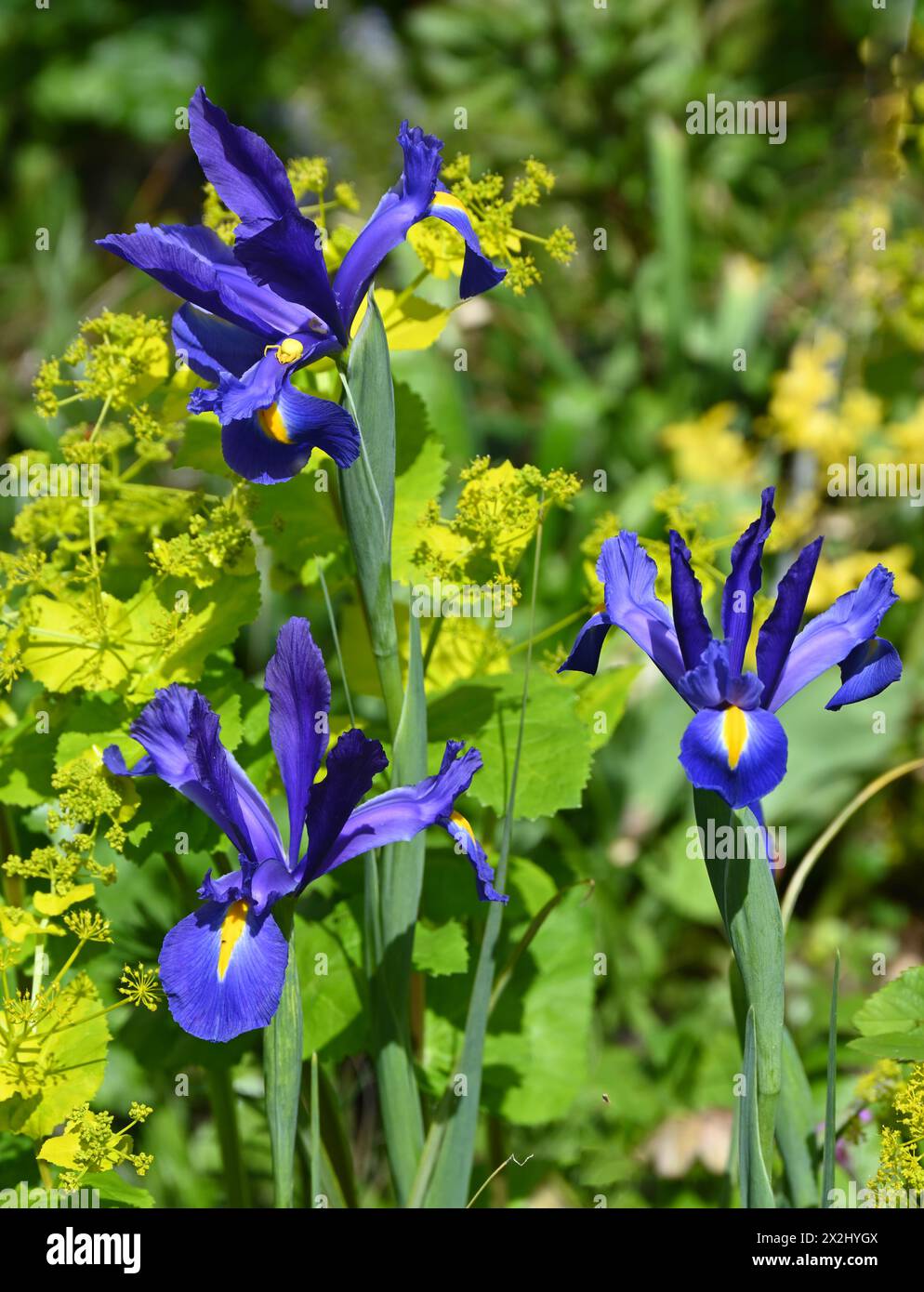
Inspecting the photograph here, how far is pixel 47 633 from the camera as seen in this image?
3.73 feet

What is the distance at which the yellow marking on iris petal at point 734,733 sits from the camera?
88 cm

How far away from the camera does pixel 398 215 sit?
1002 millimetres

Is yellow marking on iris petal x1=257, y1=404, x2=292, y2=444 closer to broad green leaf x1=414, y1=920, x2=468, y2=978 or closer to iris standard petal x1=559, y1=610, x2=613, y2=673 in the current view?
iris standard petal x1=559, y1=610, x2=613, y2=673

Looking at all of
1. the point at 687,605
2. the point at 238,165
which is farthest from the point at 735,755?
the point at 238,165

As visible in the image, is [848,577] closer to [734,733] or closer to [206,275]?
[734,733]

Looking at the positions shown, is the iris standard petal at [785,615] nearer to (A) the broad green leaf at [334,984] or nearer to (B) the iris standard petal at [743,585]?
(B) the iris standard petal at [743,585]

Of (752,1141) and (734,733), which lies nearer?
(734,733)

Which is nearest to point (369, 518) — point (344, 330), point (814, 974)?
point (344, 330)

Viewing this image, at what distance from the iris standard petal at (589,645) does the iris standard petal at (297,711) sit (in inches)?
8.1

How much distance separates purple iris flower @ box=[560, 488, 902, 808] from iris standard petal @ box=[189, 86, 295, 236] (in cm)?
39

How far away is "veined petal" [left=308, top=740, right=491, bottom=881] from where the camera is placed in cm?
96

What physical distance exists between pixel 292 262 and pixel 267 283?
3 centimetres

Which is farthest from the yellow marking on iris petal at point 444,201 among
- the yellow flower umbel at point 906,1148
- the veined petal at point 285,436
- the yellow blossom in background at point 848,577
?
the yellow blossom in background at point 848,577

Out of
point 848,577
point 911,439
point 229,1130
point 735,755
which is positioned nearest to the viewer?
point 735,755
